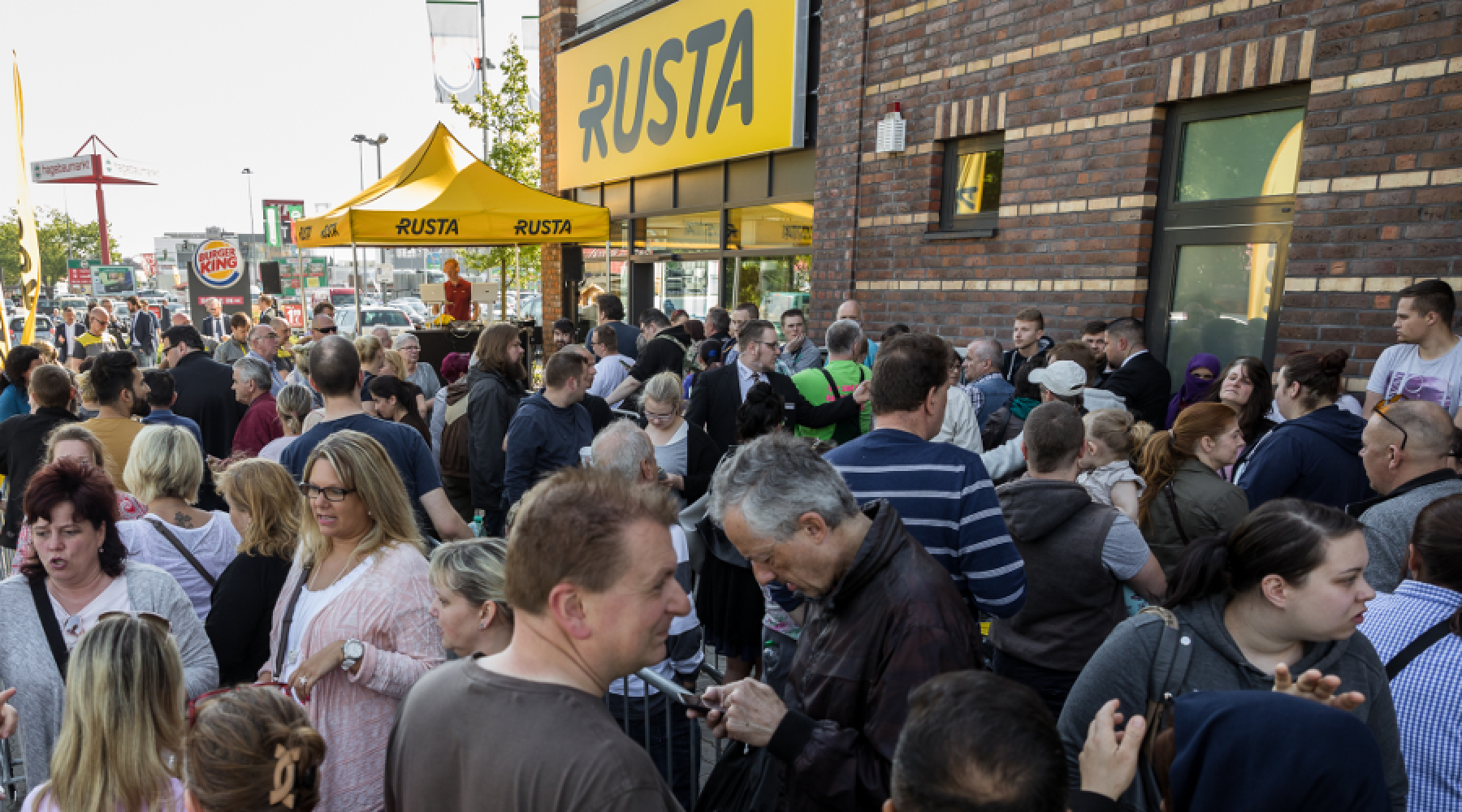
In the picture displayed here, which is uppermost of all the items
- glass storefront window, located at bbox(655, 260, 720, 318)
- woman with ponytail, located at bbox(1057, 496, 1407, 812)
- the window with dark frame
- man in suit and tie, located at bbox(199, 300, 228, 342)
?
the window with dark frame

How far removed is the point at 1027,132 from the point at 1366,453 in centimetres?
431

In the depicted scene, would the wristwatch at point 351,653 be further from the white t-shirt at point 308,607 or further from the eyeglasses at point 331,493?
the eyeglasses at point 331,493

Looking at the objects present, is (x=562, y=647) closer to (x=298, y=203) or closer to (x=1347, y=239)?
(x=1347, y=239)

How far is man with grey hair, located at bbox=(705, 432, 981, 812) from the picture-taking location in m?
1.84

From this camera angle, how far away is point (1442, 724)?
214 cm

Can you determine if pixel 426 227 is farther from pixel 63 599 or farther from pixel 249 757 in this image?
pixel 249 757

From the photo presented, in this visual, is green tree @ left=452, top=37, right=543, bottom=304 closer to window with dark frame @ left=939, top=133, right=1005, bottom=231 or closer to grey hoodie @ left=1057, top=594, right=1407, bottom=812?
window with dark frame @ left=939, top=133, right=1005, bottom=231

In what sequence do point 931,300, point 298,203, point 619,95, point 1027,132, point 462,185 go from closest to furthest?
point 1027,132 < point 931,300 < point 462,185 < point 619,95 < point 298,203

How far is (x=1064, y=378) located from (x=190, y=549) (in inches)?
175

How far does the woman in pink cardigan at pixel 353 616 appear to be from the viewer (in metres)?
2.50

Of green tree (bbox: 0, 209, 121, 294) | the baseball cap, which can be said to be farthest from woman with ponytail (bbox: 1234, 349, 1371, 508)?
green tree (bbox: 0, 209, 121, 294)

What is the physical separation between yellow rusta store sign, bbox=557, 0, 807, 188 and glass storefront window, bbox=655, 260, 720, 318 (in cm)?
136

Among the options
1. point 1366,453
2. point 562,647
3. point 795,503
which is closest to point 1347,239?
point 1366,453

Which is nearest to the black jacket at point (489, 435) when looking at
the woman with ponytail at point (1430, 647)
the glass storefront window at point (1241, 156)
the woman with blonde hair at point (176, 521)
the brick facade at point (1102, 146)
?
the woman with blonde hair at point (176, 521)
